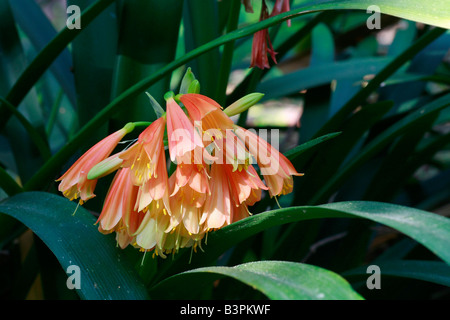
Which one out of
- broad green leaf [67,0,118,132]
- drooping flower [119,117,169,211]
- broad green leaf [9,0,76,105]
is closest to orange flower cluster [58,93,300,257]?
drooping flower [119,117,169,211]

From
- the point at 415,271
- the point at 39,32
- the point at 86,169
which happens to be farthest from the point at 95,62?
the point at 415,271

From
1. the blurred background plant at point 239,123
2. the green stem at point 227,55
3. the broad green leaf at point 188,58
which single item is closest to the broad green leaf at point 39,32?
the blurred background plant at point 239,123

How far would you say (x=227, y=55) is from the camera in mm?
625

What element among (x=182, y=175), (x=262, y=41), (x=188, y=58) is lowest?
(x=182, y=175)

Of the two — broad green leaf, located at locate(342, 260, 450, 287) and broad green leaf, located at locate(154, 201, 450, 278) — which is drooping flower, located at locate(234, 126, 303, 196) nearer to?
broad green leaf, located at locate(154, 201, 450, 278)

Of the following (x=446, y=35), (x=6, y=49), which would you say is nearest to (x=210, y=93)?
(x=6, y=49)

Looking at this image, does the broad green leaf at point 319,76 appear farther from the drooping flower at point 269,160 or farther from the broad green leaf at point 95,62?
the drooping flower at point 269,160

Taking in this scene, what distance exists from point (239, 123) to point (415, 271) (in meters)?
0.36

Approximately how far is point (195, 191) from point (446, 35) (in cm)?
96

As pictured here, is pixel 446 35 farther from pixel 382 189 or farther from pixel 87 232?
pixel 87 232

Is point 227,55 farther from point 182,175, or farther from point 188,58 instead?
point 182,175

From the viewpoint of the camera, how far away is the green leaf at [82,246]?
1.54ft

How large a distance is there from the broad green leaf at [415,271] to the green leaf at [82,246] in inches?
13.2

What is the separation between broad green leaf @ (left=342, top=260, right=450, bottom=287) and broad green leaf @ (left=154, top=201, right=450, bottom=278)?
228mm
